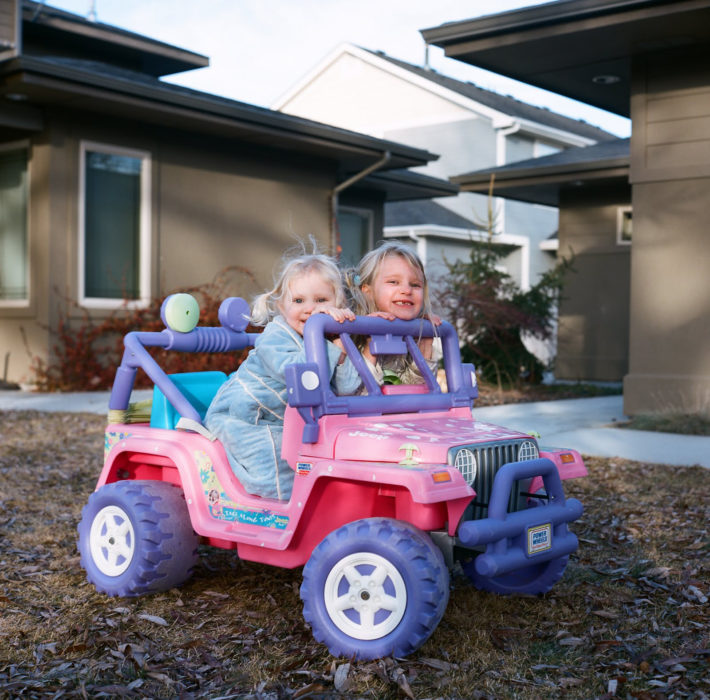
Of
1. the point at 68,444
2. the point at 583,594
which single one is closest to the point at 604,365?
the point at 68,444

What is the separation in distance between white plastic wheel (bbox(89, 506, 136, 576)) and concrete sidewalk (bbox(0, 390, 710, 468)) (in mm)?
3090

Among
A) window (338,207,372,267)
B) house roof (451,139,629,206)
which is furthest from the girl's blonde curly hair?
window (338,207,372,267)

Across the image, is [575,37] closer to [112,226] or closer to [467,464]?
[112,226]

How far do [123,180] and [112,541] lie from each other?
8706mm

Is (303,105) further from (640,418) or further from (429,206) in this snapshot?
(640,418)

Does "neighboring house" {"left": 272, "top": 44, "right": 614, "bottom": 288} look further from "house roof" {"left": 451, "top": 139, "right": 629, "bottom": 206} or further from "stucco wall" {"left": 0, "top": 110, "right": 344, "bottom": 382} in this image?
"stucco wall" {"left": 0, "top": 110, "right": 344, "bottom": 382}

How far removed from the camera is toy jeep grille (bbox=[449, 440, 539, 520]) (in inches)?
120

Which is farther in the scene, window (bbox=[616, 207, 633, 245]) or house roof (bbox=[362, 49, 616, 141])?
house roof (bbox=[362, 49, 616, 141])

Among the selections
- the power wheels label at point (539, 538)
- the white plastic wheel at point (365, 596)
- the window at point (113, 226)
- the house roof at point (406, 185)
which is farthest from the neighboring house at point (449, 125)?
the white plastic wheel at point (365, 596)

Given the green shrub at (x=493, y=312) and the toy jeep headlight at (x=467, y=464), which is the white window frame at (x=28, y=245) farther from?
the toy jeep headlight at (x=467, y=464)

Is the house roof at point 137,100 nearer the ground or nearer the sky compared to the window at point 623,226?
nearer the sky

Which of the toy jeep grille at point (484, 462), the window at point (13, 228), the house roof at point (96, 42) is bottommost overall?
the toy jeep grille at point (484, 462)

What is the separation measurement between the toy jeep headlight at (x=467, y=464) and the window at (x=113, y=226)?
8933mm

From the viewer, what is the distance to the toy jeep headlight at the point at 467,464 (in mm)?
3021
